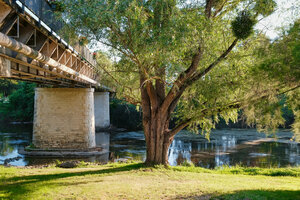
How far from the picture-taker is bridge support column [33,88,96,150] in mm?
23266

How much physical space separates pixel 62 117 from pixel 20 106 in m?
32.2

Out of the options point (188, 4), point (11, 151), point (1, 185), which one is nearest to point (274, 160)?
point (188, 4)

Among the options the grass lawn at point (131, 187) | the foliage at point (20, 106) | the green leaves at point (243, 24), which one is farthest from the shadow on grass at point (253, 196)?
the foliage at point (20, 106)

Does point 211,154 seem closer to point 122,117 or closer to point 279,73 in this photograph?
point 279,73

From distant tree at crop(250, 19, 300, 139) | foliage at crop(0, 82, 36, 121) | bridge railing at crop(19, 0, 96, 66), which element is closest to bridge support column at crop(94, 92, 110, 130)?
foliage at crop(0, 82, 36, 121)

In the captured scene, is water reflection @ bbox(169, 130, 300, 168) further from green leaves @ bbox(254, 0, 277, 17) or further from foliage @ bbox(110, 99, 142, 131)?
foliage @ bbox(110, 99, 142, 131)

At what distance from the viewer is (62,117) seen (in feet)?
76.7

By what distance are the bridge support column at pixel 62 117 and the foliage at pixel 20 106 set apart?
26651 mm

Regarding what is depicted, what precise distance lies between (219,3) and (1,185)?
904cm

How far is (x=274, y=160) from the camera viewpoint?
63.5ft

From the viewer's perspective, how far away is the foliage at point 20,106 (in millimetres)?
49250

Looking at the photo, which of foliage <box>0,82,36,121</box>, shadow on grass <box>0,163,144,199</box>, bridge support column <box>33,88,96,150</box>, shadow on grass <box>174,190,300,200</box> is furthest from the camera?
foliage <box>0,82,36,121</box>

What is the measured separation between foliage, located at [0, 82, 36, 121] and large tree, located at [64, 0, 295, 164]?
132ft

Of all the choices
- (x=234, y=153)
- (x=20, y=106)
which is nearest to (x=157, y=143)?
(x=234, y=153)
